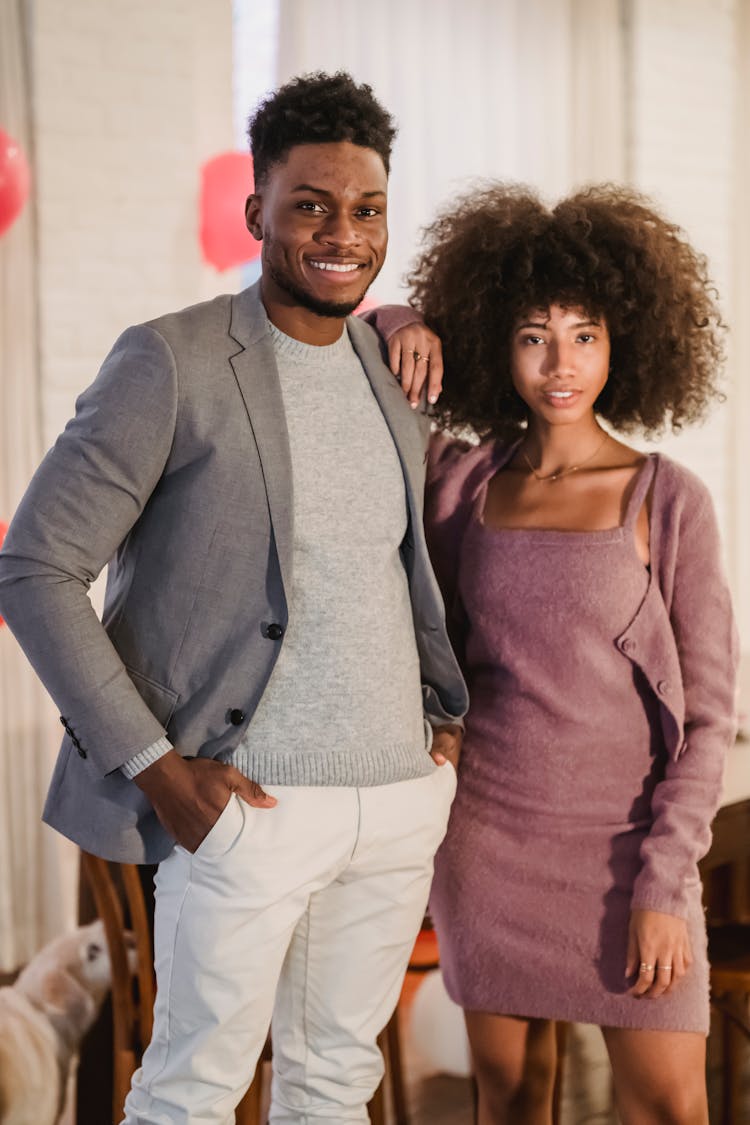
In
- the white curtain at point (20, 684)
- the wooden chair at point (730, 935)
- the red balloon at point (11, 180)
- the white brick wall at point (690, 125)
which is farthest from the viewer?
the white brick wall at point (690, 125)

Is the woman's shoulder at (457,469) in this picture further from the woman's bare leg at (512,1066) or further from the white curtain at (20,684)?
the white curtain at (20,684)

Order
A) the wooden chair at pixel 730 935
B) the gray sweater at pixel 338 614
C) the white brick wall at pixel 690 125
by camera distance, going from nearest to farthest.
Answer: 1. the gray sweater at pixel 338 614
2. the wooden chair at pixel 730 935
3. the white brick wall at pixel 690 125

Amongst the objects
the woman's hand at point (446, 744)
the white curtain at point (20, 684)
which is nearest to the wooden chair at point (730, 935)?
the woman's hand at point (446, 744)

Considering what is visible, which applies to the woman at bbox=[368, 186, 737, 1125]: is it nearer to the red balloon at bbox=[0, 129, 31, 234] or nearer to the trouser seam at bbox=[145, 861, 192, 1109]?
the trouser seam at bbox=[145, 861, 192, 1109]

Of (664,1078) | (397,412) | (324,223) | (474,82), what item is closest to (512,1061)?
(664,1078)

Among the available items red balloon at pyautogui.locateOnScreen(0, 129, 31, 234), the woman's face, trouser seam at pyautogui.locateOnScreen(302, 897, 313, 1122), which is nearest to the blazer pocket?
trouser seam at pyautogui.locateOnScreen(302, 897, 313, 1122)

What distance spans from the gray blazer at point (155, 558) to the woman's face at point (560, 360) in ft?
1.38

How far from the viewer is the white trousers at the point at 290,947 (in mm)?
1514

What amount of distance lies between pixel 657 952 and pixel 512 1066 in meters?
0.32

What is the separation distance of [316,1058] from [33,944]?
7.93 ft

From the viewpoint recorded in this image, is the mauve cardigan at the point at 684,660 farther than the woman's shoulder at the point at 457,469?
No

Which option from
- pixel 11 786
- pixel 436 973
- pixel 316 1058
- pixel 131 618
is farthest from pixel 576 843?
pixel 11 786

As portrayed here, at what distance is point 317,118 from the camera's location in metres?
1.58

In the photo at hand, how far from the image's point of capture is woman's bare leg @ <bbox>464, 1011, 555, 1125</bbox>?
1.83 metres
